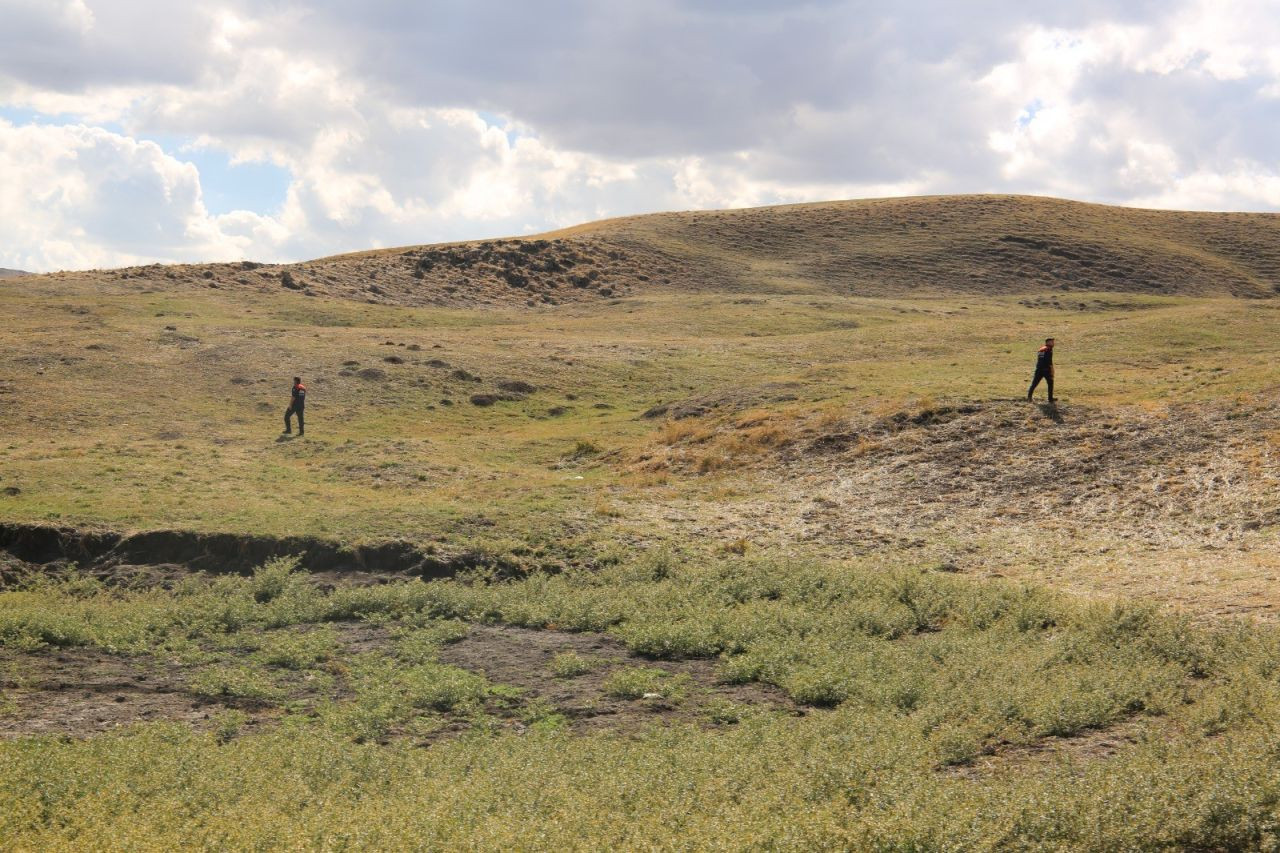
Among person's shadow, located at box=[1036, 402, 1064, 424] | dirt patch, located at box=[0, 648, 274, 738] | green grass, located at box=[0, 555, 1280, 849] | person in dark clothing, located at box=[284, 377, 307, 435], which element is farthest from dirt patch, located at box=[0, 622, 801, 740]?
person in dark clothing, located at box=[284, 377, 307, 435]

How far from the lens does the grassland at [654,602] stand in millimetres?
9531

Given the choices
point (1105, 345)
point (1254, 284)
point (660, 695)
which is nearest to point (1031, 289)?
point (1254, 284)

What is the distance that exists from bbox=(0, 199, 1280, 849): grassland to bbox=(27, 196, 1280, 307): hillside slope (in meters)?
30.0

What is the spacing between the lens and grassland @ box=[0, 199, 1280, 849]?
953cm

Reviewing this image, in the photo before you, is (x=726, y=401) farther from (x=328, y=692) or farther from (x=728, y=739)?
(x=728, y=739)

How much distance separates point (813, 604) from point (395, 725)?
785 cm

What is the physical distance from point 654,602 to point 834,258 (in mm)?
89823

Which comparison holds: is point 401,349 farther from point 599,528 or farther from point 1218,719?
point 1218,719

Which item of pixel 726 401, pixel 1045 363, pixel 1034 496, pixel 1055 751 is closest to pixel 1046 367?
pixel 1045 363

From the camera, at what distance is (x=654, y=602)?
18500mm

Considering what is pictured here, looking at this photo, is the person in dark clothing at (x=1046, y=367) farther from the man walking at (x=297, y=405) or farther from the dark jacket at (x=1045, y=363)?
the man walking at (x=297, y=405)

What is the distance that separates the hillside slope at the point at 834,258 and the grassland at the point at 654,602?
1181 inches

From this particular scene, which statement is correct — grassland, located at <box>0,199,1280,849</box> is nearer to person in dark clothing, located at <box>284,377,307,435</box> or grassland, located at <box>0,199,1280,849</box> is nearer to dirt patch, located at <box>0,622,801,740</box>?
dirt patch, located at <box>0,622,801,740</box>

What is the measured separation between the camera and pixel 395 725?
42.3 feet
